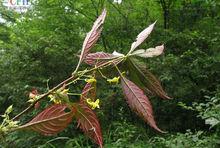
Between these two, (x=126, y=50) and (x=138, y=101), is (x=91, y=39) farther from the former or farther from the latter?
(x=126, y=50)

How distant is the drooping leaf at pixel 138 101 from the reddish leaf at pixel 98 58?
37 millimetres

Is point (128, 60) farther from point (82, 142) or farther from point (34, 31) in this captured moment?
point (34, 31)

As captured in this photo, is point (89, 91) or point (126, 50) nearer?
point (89, 91)

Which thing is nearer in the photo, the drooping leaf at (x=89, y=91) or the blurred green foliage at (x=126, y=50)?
the drooping leaf at (x=89, y=91)

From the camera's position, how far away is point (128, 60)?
547mm

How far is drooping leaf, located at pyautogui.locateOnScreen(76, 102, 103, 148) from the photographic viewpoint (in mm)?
519

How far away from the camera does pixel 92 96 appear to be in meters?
0.58

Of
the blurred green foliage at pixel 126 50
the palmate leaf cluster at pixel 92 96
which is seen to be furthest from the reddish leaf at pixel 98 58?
the blurred green foliage at pixel 126 50

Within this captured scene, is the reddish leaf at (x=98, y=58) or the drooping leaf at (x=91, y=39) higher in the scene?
the drooping leaf at (x=91, y=39)

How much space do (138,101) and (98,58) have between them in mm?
86

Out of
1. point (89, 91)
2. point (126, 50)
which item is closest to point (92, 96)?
point (89, 91)

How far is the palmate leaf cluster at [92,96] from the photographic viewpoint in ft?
1.65

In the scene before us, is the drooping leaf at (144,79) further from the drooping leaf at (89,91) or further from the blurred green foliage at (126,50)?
the blurred green foliage at (126,50)

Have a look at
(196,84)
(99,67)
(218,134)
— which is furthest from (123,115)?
(99,67)
